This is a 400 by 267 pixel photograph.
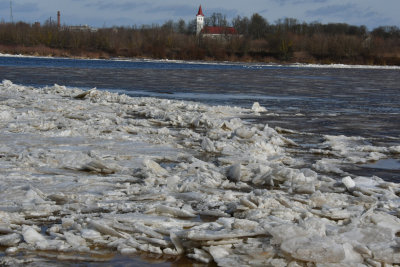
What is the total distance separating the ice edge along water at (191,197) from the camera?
3.27m

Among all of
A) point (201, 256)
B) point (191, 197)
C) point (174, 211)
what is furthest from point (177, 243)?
point (191, 197)

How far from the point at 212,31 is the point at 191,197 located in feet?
348

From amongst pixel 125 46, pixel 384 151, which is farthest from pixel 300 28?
pixel 384 151

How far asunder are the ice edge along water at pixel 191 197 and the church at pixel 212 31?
73084 mm

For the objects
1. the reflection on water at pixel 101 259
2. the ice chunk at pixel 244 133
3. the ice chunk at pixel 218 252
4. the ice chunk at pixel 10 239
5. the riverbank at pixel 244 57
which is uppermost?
the riverbank at pixel 244 57

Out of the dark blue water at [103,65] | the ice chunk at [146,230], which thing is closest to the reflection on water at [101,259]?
the ice chunk at [146,230]

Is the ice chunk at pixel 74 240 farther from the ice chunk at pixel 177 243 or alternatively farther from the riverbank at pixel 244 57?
the riverbank at pixel 244 57

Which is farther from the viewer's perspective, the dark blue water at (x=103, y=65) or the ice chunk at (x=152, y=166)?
the dark blue water at (x=103, y=65)

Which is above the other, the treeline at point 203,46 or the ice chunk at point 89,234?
the treeline at point 203,46

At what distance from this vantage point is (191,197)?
4.56 m

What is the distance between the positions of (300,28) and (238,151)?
96898 mm

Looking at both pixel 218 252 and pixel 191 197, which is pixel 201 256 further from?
pixel 191 197

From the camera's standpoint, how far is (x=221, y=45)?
74.4m

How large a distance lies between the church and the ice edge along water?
2877 inches
